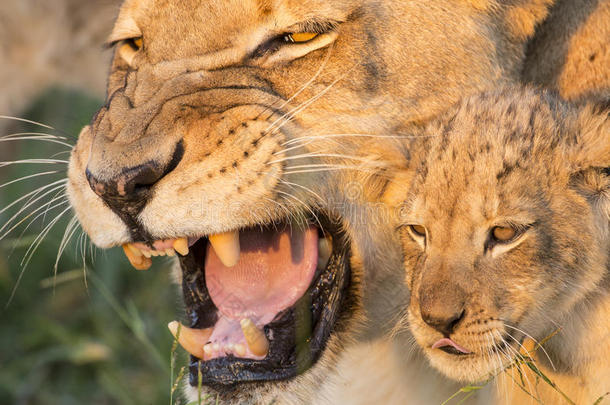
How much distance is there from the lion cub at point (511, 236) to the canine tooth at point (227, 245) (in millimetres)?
403

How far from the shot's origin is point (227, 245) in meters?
2.46

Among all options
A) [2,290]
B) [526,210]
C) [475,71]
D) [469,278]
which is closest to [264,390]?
[469,278]

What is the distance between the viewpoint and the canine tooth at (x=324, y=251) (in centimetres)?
264

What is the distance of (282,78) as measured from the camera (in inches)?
100

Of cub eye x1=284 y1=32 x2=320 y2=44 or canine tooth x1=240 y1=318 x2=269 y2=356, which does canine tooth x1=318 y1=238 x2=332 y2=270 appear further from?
cub eye x1=284 y1=32 x2=320 y2=44

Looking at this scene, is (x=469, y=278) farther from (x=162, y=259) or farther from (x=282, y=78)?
(x=162, y=259)

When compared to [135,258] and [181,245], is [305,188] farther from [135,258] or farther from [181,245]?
[135,258]

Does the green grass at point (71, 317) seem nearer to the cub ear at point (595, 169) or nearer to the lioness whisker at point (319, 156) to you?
the lioness whisker at point (319, 156)

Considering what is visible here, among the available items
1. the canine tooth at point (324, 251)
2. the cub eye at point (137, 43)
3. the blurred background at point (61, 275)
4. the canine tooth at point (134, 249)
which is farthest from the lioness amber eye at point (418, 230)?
the blurred background at point (61, 275)

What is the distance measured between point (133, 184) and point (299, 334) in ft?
1.89

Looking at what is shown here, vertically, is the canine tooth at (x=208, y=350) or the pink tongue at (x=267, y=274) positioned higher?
the pink tongue at (x=267, y=274)

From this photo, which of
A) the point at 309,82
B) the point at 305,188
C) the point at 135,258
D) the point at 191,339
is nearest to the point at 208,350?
the point at 191,339

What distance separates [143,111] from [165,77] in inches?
6.2

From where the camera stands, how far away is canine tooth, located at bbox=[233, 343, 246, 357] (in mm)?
2529
